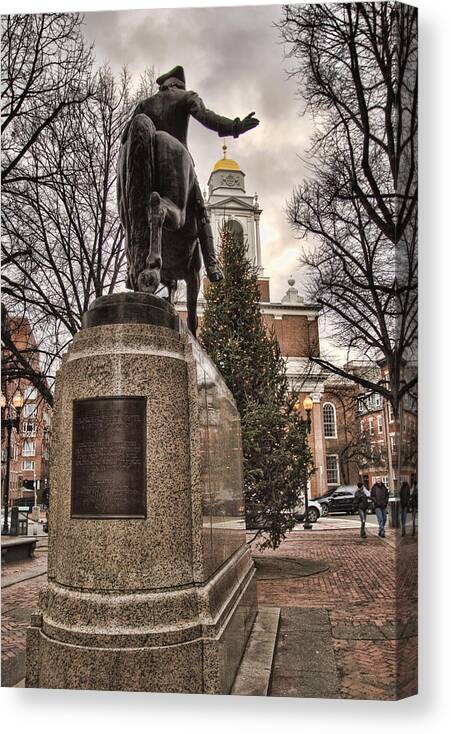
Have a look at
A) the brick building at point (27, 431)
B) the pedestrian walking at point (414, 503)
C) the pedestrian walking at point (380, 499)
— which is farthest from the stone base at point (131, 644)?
the pedestrian walking at point (380, 499)

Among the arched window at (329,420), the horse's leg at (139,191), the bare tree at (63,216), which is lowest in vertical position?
the arched window at (329,420)

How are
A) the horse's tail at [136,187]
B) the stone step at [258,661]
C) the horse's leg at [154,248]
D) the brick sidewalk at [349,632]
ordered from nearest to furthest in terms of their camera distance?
the stone step at [258,661] < the horse's leg at [154,248] < the horse's tail at [136,187] < the brick sidewalk at [349,632]

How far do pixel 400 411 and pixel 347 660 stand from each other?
2504mm

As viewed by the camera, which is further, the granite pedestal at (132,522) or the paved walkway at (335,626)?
the paved walkway at (335,626)

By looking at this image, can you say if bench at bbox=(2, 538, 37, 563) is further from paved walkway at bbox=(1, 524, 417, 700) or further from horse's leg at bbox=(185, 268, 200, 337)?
horse's leg at bbox=(185, 268, 200, 337)

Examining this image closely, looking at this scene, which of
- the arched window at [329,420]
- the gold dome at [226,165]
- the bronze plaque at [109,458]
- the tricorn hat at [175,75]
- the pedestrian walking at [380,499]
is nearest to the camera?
the bronze plaque at [109,458]

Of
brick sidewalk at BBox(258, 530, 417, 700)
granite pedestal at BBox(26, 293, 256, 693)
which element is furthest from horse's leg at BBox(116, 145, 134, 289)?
brick sidewalk at BBox(258, 530, 417, 700)

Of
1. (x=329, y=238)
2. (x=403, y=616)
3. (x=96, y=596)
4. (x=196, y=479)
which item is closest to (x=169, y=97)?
(x=196, y=479)

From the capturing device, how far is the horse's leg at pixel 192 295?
22.3ft

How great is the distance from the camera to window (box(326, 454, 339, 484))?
37594 mm

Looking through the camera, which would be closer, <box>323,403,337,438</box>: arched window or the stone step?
the stone step

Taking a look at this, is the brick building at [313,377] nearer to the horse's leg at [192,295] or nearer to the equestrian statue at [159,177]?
the horse's leg at [192,295]

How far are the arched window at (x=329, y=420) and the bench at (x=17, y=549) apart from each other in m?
27.3

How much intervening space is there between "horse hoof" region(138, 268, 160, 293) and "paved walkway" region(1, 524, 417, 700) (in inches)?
98.3
